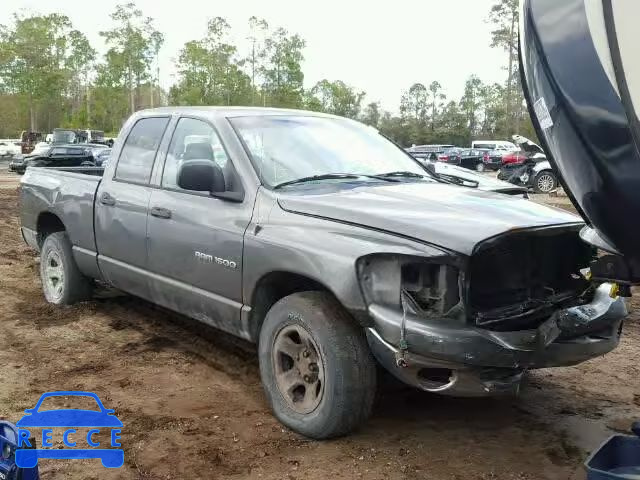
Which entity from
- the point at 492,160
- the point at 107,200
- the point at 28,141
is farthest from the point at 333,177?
the point at 28,141

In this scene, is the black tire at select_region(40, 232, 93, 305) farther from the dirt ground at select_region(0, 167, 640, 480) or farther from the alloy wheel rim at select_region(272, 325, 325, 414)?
the alloy wheel rim at select_region(272, 325, 325, 414)

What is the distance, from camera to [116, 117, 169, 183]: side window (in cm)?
488

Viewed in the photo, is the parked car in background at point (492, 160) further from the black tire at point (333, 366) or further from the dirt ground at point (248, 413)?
the black tire at point (333, 366)

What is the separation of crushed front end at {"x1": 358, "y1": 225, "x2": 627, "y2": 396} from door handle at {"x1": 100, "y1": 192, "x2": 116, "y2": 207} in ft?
8.46

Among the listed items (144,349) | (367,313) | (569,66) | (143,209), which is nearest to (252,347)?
(144,349)

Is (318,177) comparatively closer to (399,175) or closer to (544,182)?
(399,175)

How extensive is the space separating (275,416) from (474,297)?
1337 mm

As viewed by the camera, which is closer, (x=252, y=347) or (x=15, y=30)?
(x=252, y=347)

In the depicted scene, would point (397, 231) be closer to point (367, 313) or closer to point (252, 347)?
point (367, 313)

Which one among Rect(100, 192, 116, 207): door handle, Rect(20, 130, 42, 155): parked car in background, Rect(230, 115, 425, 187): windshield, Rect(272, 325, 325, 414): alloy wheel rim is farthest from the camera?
Rect(20, 130, 42, 155): parked car in background

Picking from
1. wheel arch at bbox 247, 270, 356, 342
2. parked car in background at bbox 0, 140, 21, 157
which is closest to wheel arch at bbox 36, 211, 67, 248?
wheel arch at bbox 247, 270, 356, 342

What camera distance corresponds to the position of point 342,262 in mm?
3270

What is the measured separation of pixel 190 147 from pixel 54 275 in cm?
240

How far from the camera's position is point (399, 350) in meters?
3.06
